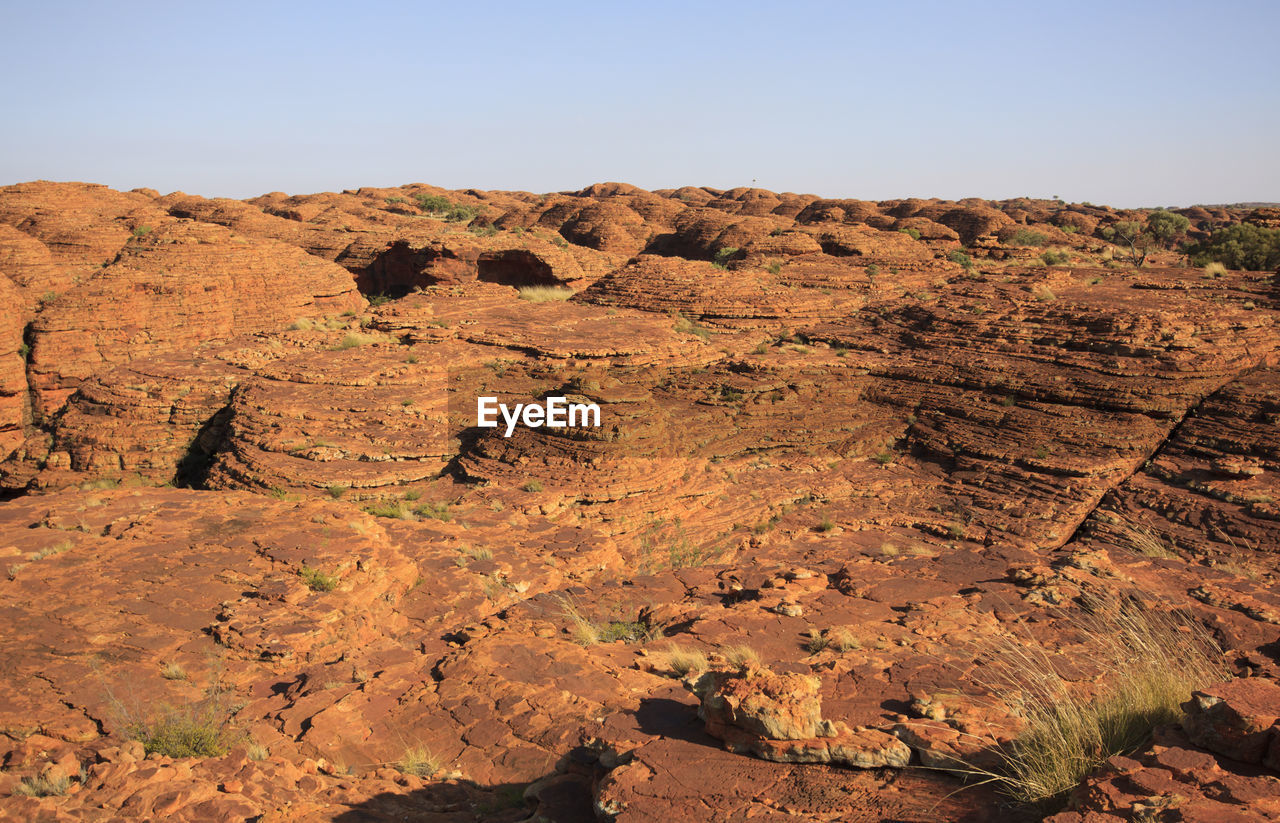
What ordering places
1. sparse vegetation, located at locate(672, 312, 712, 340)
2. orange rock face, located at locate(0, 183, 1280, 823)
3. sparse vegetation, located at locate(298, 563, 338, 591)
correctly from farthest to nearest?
sparse vegetation, located at locate(672, 312, 712, 340) < sparse vegetation, located at locate(298, 563, 338, 591) < orange rock face, located at locate(0, 183, 1280, 823)

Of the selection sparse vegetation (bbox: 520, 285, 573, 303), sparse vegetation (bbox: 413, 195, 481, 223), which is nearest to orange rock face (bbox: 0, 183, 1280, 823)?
sparse vegetation (bbox: 520, 285, 573, 303)

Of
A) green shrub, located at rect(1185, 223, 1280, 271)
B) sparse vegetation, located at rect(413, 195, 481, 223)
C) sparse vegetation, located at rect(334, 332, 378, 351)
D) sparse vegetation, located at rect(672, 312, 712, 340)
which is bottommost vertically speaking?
sparse vegetation, located at rect(334, 332, 378, 351)

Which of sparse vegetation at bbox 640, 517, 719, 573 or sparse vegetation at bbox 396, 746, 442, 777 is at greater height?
sparse vegetation at bbox 396, 746, 442, 777

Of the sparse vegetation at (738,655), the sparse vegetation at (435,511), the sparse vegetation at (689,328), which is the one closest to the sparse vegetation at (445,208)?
the sparse vegetation at (689,328)

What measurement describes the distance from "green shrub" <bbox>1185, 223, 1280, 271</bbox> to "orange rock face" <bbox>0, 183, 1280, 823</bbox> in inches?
282

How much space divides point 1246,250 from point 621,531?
27879 millimetres

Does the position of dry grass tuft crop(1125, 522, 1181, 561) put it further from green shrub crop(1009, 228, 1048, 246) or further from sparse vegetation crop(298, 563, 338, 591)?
green shrub crop(1009, 228, 1048, 246)

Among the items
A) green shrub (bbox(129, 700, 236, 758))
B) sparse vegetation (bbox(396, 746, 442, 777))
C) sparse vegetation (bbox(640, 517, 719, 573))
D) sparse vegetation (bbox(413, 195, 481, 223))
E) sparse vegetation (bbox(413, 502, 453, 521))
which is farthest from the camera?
sparse vegetation (bbox(413, 195, 481, 223))

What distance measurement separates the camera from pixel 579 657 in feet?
21.0

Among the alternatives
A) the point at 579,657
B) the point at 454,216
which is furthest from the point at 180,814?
the point at 454,216

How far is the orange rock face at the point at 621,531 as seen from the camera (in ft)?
13.9

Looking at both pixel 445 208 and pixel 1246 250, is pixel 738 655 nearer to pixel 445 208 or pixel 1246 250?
pixel 1246 250

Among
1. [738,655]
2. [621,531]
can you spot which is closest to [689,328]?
[621,531]

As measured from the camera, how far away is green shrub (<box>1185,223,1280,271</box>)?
2766cm
